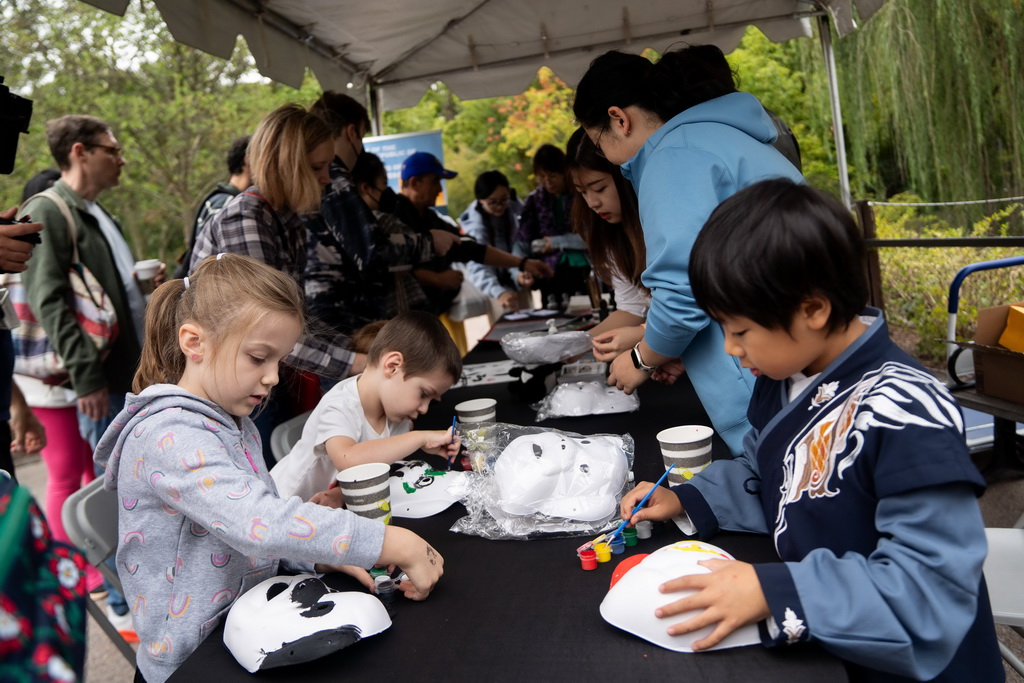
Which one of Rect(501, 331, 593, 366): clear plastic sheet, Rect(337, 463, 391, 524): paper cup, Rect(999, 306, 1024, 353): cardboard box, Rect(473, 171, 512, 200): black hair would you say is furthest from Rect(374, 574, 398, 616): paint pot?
Rect(473, 171, 512, 200): black hair

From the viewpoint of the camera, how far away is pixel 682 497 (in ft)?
4.24

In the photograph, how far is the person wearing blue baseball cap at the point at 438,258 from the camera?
4270 millimetres

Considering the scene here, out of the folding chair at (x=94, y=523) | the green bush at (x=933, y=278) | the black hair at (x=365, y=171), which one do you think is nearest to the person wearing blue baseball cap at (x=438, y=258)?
the black hair at (x=365, y=171)

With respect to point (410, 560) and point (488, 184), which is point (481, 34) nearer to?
point (488, 184)

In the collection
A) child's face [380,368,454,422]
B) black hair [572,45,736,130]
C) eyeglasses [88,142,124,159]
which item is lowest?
child's face [380,368,454,422]

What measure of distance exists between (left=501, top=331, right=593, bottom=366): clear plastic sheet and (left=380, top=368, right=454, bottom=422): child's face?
1.64 feet

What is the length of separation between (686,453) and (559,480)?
0.78 feet

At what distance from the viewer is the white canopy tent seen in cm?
402

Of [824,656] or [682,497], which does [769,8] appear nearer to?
[682,497]

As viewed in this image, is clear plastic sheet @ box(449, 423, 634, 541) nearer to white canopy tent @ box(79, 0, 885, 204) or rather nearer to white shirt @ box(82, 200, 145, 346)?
white shirt @ box(82, 200, 145, 346)

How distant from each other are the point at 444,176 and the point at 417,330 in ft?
9.40

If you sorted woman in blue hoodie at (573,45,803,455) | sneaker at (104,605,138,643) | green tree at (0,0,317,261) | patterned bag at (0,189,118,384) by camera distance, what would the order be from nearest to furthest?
1. woman in blue hoodie at (573,45,803,455)
2. sneaker at (104,605,138,643)
3. patterned bag at (0,189,118,384)
4. green tree at (0,0,317,261)

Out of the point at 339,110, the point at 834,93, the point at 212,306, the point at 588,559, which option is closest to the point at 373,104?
the point at 339,110

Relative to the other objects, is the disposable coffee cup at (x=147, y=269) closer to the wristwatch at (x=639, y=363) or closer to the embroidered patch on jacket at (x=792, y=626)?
the wristwatch at (x=639, y=363)
